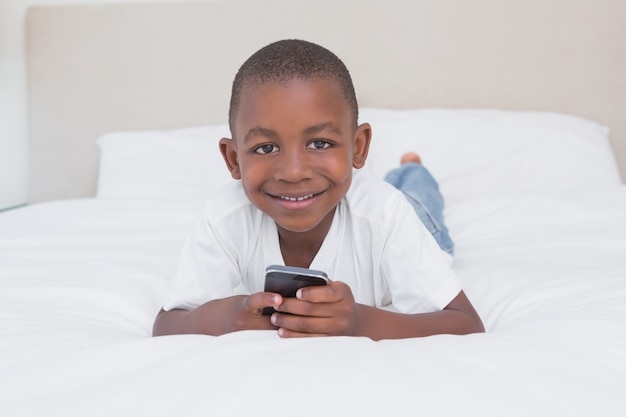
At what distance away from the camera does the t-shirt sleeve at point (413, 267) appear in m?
0.99

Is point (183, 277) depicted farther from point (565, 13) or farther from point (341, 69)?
point (565, 13)

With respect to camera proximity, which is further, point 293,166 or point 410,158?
point 410,158

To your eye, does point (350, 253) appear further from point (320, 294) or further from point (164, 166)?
point (164, 166)

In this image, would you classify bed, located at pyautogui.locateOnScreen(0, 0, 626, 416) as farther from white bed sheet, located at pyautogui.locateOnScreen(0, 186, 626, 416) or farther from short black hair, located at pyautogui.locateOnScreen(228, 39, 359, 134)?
short black hair, located at pyautogui.locateOnScreen(228, 39, 359, 134)

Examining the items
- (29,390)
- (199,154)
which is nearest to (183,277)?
(29,390)

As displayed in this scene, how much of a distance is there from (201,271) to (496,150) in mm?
1176

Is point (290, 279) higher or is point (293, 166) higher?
point (293, 166)

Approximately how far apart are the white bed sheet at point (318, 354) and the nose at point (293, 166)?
22cm

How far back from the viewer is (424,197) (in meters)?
1.54

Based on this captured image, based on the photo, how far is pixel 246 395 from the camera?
2.10ft

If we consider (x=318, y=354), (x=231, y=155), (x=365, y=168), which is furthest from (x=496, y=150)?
(x=318, y=354)

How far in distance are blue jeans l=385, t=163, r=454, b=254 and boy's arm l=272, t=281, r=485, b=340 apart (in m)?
0.40

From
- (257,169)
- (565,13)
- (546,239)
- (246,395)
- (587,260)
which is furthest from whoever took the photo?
(565,13)

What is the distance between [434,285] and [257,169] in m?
0.31
